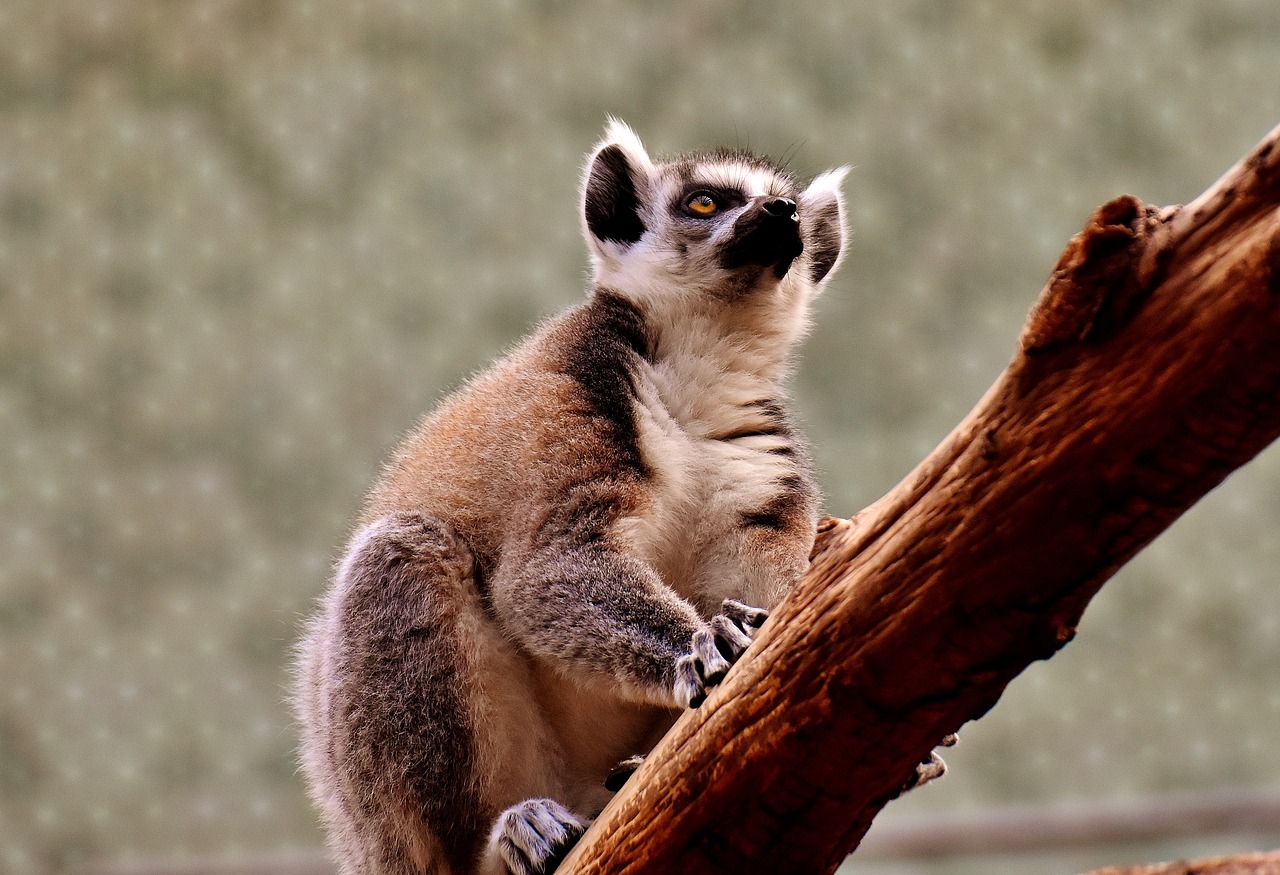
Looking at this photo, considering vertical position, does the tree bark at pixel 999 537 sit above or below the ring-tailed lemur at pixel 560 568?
below

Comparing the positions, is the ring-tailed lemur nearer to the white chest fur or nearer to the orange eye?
the white chest fur

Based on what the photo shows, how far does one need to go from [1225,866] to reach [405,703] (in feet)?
4.53

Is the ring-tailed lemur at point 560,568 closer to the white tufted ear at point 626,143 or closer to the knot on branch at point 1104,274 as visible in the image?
the white tufted ear at point 626,143

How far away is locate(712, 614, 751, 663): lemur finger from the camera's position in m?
1.97

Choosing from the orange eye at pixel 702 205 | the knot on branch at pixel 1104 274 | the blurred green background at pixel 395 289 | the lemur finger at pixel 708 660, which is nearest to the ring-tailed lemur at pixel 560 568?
the lemur finger at pixel 708 660

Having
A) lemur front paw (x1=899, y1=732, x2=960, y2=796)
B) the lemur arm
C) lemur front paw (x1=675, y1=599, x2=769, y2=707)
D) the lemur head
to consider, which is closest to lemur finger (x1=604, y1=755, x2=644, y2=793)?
the lemur arm

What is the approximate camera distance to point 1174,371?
136 centimetres

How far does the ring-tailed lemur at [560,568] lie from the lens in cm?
222

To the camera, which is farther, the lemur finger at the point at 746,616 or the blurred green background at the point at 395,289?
the blurred green background at the point at 395,289

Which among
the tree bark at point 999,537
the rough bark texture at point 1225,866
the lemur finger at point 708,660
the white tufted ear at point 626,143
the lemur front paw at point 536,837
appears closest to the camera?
the tree bark at point 999,537

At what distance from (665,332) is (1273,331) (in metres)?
1.68

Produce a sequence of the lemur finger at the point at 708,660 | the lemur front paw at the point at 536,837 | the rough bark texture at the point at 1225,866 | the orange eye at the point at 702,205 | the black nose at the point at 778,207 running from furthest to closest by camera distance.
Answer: the orange eye at the point at 702,205
the black nose at the point at 778,207
the lemur front paw at the point at 536,837
the lemur finger at the point at 708,660
the rough bark texture at the point at 1225,866

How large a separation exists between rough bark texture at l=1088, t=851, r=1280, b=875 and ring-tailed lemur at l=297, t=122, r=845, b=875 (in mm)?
687

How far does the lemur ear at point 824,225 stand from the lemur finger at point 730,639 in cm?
156
